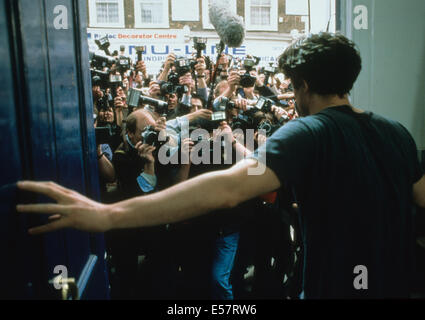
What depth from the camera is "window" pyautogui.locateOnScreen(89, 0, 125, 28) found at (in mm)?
11273

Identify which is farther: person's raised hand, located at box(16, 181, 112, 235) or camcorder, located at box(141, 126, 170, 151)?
camcorder, located at box(141, 126, 170, 151)

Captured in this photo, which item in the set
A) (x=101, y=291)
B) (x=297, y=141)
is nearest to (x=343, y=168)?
(x=297, y=141)

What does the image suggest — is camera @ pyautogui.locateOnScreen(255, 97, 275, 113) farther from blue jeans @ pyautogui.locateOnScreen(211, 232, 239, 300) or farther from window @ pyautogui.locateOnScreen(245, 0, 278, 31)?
window @ pyautogui.locateOnScreen(245, 0, 278, 31)

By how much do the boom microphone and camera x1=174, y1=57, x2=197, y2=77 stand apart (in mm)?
573

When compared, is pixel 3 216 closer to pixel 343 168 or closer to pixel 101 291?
pixel 343 168

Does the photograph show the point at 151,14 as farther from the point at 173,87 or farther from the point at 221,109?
the point at 221,109

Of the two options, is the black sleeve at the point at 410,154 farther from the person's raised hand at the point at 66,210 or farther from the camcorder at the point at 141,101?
the camcorder at the point at 141,101

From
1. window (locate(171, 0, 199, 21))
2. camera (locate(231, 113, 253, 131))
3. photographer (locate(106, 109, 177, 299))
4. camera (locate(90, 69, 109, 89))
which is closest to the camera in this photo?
photographer (locate(106, 109, 177, 299))

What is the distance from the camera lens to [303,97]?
1180 millimetres

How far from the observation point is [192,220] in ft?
8.08

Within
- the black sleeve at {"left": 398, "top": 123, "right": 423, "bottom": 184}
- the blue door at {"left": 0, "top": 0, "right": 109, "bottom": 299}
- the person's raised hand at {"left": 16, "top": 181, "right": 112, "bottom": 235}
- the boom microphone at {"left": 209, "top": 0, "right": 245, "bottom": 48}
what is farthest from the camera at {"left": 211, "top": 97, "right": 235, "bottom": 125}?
the person's raised hand at {"left": 16, "top": 181, "right": 112, "bottom": 235}

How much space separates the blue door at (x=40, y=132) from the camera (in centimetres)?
80

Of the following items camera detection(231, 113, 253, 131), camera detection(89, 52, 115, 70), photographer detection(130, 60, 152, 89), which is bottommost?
camera detection(231, 113, 253, 131)

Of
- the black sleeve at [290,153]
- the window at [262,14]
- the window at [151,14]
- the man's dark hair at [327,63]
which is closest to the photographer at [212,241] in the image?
the man's dark hair at [327,63]
